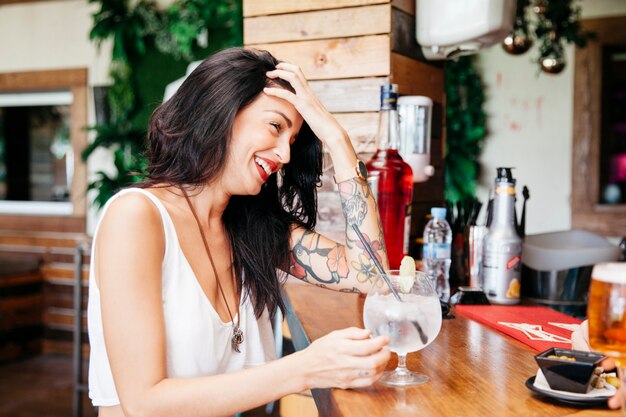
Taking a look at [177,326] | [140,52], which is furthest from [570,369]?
[140,52]

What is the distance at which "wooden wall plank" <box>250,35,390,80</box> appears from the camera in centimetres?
237

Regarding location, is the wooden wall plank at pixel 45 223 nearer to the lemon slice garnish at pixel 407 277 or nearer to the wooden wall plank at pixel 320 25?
the wooden wall plank at pixel 320 25

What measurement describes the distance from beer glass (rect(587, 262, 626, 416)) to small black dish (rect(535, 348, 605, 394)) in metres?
0.08

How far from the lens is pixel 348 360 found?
109 centimetres

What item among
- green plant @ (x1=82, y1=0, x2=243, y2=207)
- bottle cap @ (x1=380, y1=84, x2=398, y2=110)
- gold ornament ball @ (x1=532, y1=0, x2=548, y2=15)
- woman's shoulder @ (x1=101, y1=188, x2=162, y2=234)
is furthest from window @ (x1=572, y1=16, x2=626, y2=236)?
woman's shoulder @ (x1=101, y1=188, x2=162, y2=234)

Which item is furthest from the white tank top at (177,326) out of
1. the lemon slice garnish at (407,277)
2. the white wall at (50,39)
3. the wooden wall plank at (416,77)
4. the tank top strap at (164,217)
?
the white wall at (50,39)

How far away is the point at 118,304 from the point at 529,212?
3998 millimetres

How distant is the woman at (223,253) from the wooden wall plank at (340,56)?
0.68 meters

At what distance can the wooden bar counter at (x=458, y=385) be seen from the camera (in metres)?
1.04

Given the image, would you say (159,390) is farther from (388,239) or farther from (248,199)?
(388,239)

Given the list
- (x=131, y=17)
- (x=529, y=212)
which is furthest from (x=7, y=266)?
(x=529, y=212)

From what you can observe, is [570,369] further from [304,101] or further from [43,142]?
[43,142]

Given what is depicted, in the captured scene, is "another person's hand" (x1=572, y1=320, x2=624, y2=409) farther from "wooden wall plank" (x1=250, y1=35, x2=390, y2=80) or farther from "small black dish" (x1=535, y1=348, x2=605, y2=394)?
"wooden wall plank" (x1=250, y1=35, x2=390, y2=80)

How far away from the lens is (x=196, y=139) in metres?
1.53
